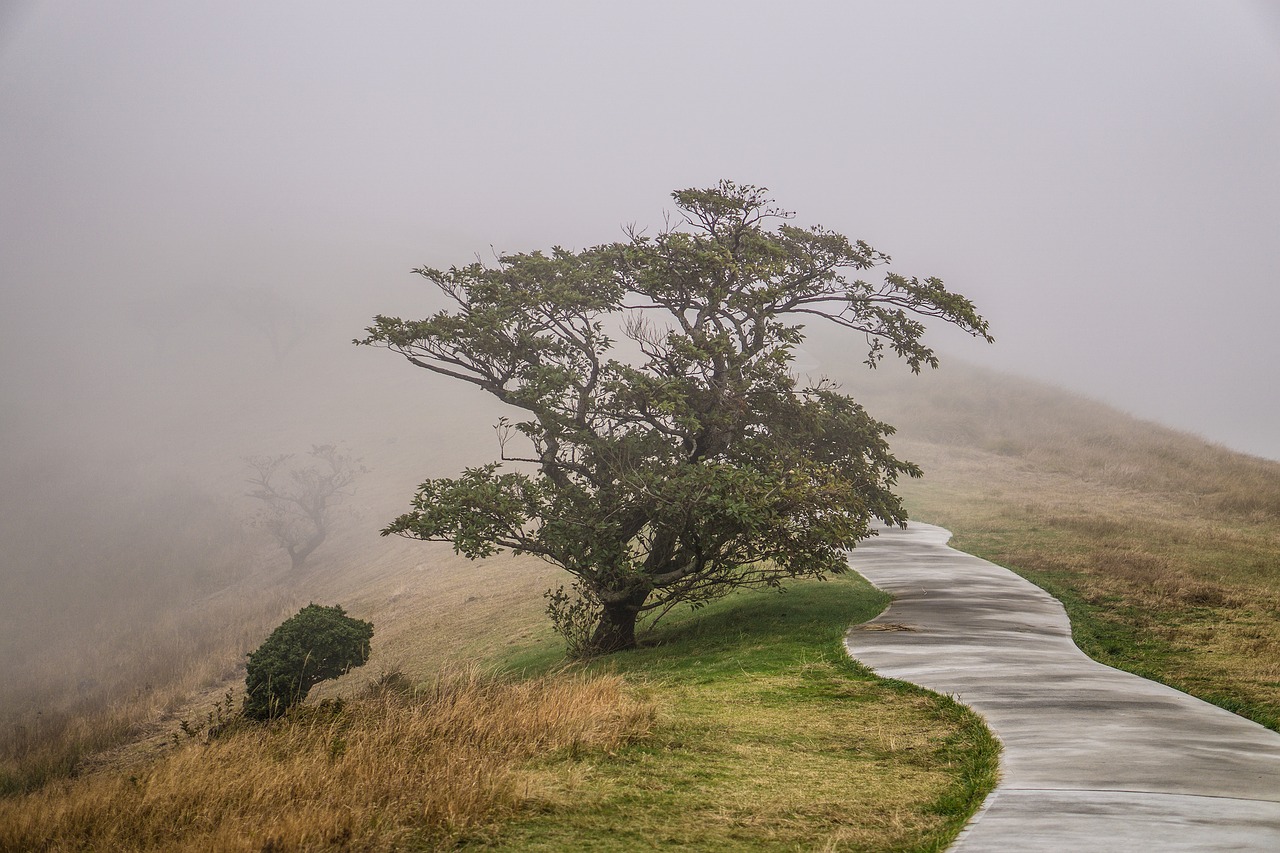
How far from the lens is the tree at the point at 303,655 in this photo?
16391 mm

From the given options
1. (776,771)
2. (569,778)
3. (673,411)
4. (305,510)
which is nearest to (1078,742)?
(776,771)

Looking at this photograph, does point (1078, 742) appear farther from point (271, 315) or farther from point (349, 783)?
point (271, 315)

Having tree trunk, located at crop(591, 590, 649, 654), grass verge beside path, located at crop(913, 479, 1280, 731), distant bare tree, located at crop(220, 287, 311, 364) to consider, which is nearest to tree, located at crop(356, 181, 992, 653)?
tree trunk, located at crop(591, 590, 649, 654)

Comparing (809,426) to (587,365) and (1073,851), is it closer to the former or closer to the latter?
(587,365)

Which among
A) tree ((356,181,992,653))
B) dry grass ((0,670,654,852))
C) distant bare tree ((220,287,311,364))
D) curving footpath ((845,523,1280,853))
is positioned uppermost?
distant bare tree ((220,287,311,364))

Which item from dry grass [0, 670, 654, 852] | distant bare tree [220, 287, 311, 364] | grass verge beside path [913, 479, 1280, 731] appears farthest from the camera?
distant bare tree [220, 287, 311, 364]

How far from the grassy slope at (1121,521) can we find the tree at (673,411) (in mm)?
5655

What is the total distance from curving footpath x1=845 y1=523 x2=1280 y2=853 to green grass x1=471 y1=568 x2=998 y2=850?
1.30 feet

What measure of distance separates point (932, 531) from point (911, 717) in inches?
932

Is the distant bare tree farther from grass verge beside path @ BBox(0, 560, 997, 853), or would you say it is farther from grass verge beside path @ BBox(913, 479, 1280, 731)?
grass verge beside path @ BBox(0, 560, 997, 853)

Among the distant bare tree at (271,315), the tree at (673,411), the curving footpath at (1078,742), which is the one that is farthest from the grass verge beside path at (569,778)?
the distant bare tree at (271,315)

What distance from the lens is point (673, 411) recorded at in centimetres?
1645

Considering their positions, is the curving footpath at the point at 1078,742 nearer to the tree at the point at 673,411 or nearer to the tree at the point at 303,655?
the tree at the point at 673,411

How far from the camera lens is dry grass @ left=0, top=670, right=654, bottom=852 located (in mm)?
6375
